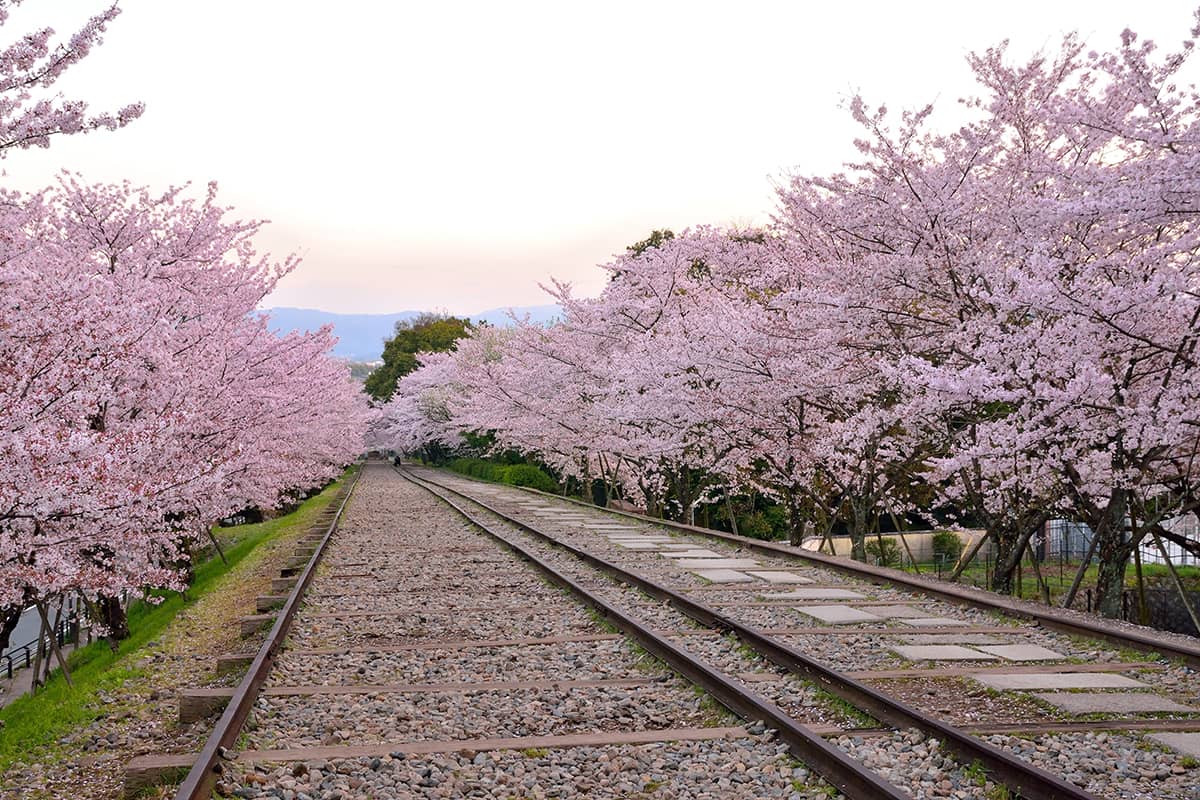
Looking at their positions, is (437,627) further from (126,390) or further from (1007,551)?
(1007,551)

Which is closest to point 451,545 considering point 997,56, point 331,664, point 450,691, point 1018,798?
point 331,664

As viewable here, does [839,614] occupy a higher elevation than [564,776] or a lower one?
higher

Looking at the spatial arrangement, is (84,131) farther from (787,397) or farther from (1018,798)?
(787,397)

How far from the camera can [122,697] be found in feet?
24.0

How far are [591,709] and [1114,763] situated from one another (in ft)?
9.83

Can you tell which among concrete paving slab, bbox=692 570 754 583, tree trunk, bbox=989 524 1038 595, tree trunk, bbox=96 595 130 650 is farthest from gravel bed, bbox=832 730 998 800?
tree trunk, bbox=96 595 130 650

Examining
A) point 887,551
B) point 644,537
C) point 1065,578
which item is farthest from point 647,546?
point 1065,578

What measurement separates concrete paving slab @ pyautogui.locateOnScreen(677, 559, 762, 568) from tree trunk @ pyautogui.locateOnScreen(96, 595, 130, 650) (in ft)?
30.8

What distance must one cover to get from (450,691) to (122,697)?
2816 mm

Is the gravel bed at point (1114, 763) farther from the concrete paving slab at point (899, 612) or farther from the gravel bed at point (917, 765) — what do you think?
the concrete paving slab at point (899, 612)

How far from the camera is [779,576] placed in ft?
38.7

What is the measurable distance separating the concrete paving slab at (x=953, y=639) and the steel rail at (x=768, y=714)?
6.74 ft

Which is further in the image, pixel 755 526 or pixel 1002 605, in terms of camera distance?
pixel 755 526

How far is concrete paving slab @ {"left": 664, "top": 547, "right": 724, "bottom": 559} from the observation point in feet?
45.8
